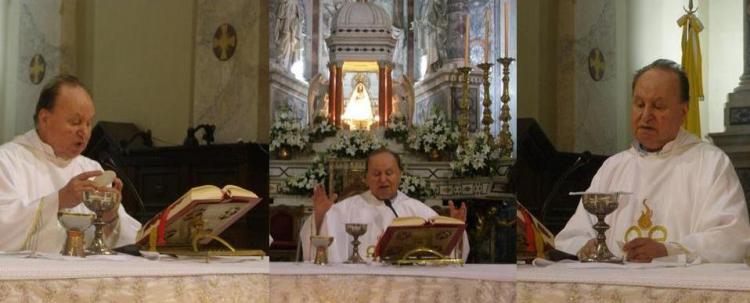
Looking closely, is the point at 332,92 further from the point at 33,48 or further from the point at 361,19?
the point at 33,48

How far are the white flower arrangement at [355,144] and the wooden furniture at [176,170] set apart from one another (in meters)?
0.29

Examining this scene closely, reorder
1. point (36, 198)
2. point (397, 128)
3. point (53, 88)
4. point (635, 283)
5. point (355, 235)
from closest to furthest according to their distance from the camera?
point (635, 283), point (53, 88), point (36, 198), point (397, 128), point (355, 235)

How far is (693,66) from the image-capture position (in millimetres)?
4574

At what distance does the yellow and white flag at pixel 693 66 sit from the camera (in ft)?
14.9

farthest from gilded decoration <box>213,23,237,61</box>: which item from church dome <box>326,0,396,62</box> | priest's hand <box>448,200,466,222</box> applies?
priest's hand <box>448,200,466,222</box>

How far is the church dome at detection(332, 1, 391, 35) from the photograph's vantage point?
4.58 meters

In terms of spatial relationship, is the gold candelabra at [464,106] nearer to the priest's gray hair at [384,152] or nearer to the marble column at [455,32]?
the marble column at [455,32]

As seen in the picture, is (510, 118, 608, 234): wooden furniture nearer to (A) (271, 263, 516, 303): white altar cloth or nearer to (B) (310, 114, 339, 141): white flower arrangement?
(A) (271, 263, 516, 303): white altar cloth

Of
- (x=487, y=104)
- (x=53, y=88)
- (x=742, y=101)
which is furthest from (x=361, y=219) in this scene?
(x=742, y=101)

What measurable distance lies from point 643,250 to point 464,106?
879 mm

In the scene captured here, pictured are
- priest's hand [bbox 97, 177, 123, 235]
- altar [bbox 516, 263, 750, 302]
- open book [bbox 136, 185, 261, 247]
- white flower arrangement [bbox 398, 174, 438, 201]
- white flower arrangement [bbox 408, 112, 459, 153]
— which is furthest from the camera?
white flower arrangement [bbox 398, 174, 438, 201]

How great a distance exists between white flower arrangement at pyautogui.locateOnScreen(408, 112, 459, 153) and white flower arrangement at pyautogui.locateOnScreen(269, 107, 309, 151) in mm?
418

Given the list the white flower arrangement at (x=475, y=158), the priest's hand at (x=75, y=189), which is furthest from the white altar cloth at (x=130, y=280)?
the white flower arrangement at (x=475, y=158)

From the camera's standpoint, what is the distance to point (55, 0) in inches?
171
